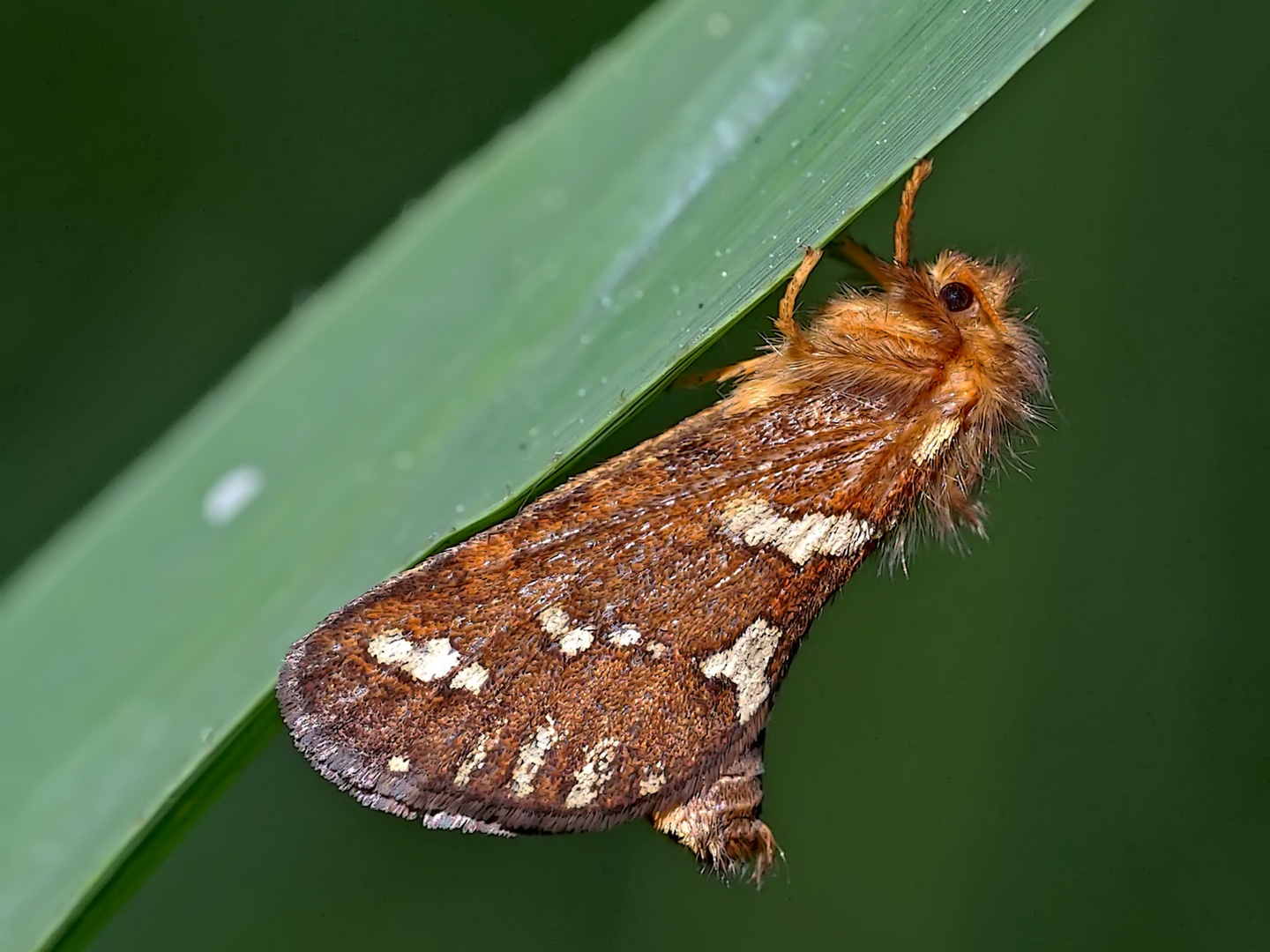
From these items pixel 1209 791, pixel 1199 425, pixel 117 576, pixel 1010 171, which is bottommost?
pixel 1209 791

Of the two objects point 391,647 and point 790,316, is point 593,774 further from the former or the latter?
point 790,316

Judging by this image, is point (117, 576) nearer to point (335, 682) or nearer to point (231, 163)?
point (335, 682)

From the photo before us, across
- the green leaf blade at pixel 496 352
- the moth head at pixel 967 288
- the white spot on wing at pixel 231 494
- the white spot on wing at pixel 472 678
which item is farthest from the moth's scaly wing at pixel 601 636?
the moth head at pixel 967 288

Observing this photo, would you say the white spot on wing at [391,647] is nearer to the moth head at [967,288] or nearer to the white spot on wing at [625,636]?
the white spot on wing at [625,636]

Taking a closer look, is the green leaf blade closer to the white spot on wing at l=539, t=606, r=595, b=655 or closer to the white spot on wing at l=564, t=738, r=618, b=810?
the white spot on wing at l=539, t=606, r=595, b=655

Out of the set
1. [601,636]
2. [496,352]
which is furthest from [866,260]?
[601,636]

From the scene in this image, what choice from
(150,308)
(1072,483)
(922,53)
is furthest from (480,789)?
(1072,483)

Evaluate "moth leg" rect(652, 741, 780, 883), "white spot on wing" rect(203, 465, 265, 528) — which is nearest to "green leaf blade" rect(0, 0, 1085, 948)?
"white spot on wing" rect(203, 465, 265, 528)
